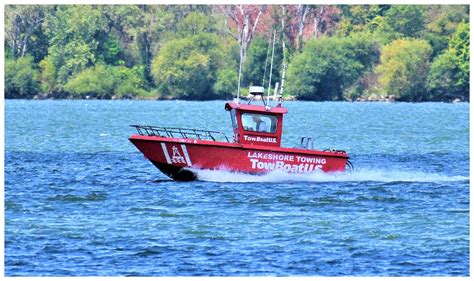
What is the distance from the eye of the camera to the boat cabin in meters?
41.8

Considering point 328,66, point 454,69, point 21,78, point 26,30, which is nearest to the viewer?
point 454,69

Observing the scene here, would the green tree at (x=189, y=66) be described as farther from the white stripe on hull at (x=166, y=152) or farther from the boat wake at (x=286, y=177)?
the white stripe on hull at (x=166, y=152)

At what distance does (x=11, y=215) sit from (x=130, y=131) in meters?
46.0

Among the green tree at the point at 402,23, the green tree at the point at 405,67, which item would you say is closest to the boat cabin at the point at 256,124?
the green tree at the point at 405,67

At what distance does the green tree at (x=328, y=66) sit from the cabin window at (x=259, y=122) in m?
107

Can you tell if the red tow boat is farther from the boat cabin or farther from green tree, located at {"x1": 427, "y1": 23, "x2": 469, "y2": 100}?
green tree, located at {"x1": 427, "y1": 23, "x2": 469, "y2": 100}

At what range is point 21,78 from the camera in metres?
152

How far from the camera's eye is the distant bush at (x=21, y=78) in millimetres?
151125

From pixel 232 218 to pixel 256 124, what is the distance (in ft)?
22.8

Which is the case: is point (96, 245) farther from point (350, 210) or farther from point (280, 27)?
point (280, 27)

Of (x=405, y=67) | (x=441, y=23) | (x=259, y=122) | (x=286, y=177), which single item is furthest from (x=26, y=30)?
(x=259, y=122)

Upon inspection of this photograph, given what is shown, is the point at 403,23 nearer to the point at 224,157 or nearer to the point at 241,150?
the point at 224,157

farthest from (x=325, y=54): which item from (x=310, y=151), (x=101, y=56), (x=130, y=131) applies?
(x=310, y=151)

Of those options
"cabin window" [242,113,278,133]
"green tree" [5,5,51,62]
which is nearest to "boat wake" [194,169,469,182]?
"cabin window" [242,113,278,133]
